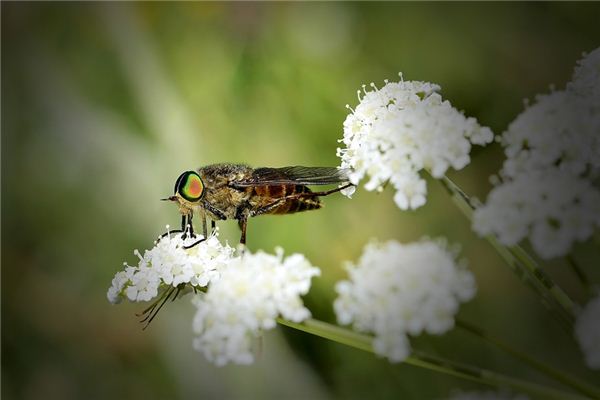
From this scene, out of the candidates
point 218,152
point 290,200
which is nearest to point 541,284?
point 290,200

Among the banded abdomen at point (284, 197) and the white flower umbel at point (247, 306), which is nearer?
the white flower umbel at point (247, 306)

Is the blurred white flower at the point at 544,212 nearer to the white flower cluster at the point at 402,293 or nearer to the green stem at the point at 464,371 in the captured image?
the white flower cluster at the point at 402,293

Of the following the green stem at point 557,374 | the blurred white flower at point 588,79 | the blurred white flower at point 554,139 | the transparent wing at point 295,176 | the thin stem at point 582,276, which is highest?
the transparent wing at point 295,176

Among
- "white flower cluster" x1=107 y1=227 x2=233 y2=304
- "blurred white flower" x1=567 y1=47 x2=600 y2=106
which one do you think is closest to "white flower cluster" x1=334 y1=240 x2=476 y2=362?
"white flower cluster" x1=107 y1=227 x2=233 y2=304

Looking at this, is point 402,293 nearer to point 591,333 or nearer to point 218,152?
point 591,333

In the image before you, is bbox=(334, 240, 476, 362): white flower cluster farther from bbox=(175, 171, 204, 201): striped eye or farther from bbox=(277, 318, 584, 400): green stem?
bbox=(175, 171, 204, 201): striped eye

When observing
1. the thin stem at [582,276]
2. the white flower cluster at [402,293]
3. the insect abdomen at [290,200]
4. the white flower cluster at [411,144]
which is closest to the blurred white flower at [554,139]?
the white flower cluster at [411,144]
